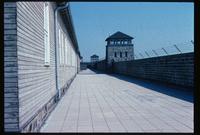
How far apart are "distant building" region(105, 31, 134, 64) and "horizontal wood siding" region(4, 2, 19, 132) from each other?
44.0 m

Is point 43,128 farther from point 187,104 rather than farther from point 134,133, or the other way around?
point 187,104

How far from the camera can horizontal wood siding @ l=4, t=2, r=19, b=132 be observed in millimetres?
3324

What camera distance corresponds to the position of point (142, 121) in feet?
18.7

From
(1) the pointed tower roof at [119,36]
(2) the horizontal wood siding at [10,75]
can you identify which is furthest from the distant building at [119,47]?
(2) the horizontal wood siding at [10,75]

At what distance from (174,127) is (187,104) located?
9.49ft

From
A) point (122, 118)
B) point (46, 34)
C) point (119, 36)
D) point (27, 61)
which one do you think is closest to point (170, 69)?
point (122, 118)

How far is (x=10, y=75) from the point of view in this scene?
3.35m

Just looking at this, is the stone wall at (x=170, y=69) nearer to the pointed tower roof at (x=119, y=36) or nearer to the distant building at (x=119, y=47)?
the distant building at (x=119, y=47)

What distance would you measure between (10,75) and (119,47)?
47645 mm

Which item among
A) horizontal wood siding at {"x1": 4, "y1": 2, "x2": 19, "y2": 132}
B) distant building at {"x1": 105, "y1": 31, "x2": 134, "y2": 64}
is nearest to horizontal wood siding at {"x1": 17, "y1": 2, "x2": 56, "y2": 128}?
horizontal wood siding at {"x1": 4, "y1": 2, "x2": 19, "y2": 132}

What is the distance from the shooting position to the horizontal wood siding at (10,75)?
332cm

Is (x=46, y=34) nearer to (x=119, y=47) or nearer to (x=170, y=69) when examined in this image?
(x=170, y=69)

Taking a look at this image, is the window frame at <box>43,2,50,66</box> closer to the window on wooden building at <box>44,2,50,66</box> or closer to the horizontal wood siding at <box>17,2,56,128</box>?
the window on wooden building at <box>44,2,50,66</box>

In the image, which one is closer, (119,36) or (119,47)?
(119,47)
